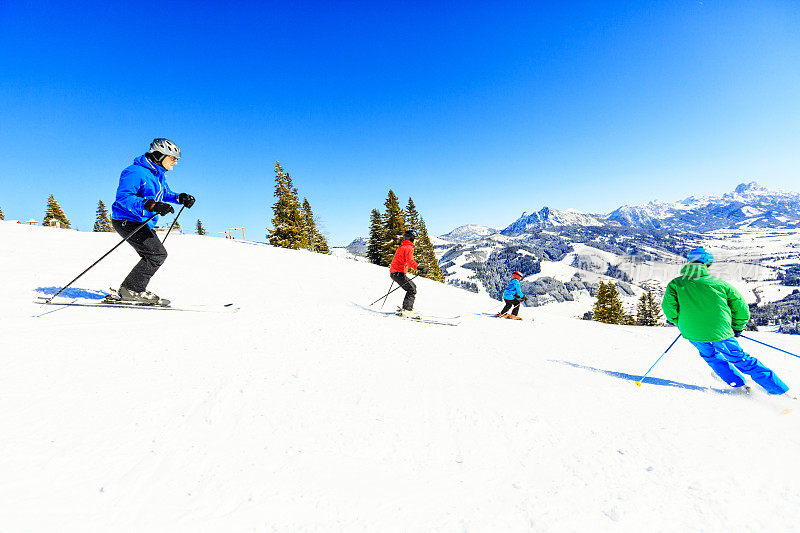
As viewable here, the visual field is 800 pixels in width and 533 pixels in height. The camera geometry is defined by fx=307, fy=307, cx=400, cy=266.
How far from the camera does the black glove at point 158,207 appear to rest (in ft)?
15.4

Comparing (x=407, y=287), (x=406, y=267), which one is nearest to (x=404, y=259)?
(x=406, y=267)

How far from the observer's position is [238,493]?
70.1 inches

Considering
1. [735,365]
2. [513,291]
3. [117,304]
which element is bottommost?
[735,365]

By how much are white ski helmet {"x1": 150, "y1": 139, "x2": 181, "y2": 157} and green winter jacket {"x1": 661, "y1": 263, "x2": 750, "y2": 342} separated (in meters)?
8.09

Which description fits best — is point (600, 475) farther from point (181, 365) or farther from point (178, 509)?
point (181, 365)

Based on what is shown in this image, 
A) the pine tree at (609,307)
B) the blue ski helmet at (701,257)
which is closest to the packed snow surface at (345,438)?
the blue ski helmet at (701,257)

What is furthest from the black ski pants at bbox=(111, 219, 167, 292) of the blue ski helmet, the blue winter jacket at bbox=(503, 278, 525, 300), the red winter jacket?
the blue winter jacket at bbox=(503, 278, 525, 300)

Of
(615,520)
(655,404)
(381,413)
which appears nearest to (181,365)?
(381,413)

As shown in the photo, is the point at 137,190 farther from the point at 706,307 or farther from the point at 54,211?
the point at 54,211

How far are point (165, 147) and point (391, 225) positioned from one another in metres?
32.2

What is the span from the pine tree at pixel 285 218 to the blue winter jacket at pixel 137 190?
29.1 meters

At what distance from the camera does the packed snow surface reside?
66.8 inches

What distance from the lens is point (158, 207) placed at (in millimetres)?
4770

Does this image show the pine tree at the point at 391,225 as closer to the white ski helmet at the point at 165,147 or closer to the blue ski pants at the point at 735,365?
the white ski helmet at the point at 165,147
